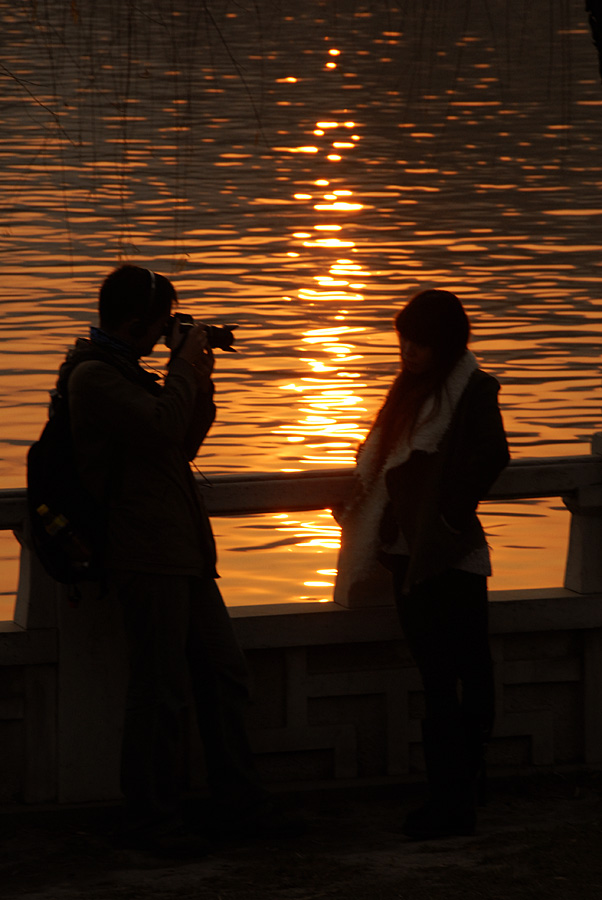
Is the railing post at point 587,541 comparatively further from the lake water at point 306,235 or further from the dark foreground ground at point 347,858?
the lake water at point 306,235

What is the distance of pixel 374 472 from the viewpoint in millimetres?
5660

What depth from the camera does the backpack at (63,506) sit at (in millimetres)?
5227

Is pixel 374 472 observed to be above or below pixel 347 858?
above

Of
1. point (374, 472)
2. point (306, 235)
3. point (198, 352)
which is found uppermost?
point (306, 235)

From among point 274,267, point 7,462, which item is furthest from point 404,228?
point 7,462

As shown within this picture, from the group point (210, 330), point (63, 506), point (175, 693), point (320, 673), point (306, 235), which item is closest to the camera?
point (63, 506)

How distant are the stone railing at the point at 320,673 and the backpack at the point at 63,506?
427mm

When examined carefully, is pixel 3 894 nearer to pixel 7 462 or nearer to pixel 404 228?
pixel 7 462

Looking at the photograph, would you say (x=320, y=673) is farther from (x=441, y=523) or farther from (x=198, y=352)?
(x=198, y=352)

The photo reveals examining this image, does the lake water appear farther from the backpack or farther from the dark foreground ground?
the dark foreground ground

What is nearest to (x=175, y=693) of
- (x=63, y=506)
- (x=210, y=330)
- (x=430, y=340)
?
(x=63, y=506)

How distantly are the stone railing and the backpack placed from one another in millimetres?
427

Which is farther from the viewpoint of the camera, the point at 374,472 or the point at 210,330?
the point at 374,472

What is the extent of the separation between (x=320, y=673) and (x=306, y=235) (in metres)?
18.2
